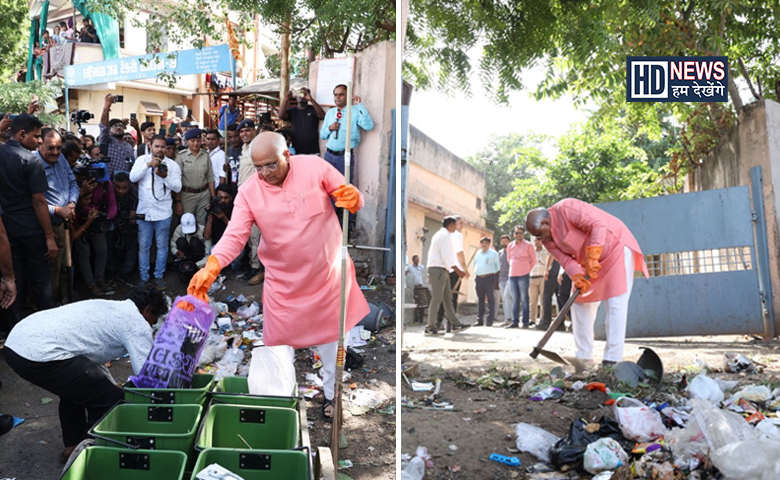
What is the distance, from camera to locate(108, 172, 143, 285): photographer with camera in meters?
5.49

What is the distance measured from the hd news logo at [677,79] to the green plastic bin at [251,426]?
9.85ft

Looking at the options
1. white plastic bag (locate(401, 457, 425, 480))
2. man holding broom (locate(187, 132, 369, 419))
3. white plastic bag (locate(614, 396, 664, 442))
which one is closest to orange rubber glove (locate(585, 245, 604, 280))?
white plastic bag (locate(614, 396, 664, 442))

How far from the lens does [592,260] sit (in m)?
3.92

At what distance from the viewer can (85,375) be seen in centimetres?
284

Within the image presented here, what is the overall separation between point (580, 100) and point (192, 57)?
3740 mm

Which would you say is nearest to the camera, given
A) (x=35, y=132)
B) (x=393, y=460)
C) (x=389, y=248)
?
(x=393, y=460)

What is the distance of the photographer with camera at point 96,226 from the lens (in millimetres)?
5188

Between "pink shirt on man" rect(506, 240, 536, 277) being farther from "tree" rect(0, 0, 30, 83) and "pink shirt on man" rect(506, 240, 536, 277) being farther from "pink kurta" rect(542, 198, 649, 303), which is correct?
"tree" rect(0, 0, 30, 83)

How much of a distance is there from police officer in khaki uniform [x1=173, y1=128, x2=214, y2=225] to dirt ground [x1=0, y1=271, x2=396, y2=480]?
1.58 meters

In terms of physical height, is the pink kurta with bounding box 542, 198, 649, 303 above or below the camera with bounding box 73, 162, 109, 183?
below

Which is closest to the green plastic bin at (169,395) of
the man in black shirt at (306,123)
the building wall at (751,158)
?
the man in black shirt at (306,123)

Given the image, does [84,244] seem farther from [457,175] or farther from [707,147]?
[707,147]

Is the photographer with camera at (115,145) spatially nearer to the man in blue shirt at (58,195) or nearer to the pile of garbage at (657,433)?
the man in blue shirt at (58,195)

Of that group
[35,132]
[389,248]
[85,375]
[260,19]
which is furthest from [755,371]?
[260,19]
